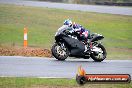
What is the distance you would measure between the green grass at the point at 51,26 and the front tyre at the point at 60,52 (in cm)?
337

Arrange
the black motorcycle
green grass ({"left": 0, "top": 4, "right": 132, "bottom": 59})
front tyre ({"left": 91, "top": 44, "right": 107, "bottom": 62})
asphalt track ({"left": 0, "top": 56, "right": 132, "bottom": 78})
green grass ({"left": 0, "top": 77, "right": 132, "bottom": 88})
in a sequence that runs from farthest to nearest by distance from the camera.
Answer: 1. green grass ({"left": 0, "top": 4, "right": 132, "bottom": 59})
2. front tyre ({"left": 91, "top": 44, "right": 107, "bottom": 62})
3. the black motorcycle
4. asphalt track ({"left": 0, "top": 56, "right": 132, "bottom": 78})
5. green grass ({"left": 0, "top": 77, "right": 132, "bottom": 88})

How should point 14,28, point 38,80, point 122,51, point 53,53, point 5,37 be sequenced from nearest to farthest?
point 38,80, point 53,53, point 122,51, point 5,37, point 14,28

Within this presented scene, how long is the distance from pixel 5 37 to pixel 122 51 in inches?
226

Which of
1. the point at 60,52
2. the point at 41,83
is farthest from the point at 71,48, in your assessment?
the point at 41,83

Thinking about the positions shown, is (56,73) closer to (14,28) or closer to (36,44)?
(36,44)

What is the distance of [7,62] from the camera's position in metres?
15.8

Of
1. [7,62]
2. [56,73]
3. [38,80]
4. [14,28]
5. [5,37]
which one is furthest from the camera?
[14,28]

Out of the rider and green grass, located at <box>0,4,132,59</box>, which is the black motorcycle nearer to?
the rider

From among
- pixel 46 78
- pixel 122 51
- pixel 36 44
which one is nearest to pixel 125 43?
pixel 122 51

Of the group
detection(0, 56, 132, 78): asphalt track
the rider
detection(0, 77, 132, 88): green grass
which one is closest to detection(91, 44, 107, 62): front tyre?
detection(0, 56, 132, 78): asphalt track

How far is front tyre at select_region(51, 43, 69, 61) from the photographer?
1718 cm

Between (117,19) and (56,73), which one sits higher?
(56,73)

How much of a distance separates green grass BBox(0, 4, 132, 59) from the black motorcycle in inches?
102

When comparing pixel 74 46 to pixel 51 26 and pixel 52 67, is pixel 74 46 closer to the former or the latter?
pixel 52 67
